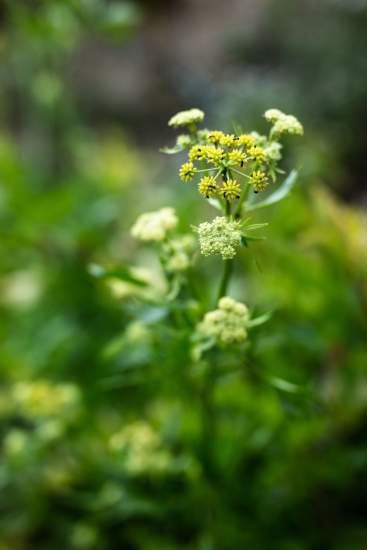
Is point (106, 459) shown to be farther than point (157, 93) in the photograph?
No

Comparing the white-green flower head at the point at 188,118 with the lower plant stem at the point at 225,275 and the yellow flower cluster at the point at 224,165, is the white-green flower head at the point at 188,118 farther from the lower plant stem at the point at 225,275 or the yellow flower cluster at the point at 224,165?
the lower plant stem at the point at 225,275

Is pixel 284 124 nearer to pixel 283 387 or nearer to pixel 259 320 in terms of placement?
pixel 259 320

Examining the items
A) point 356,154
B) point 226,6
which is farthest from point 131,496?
point 226,6

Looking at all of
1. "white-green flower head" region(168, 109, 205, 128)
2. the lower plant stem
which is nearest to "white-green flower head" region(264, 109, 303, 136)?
"white-green flower head" region(168, 109, 205, 128)

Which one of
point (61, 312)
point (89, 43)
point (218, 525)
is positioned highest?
point (89, 43)

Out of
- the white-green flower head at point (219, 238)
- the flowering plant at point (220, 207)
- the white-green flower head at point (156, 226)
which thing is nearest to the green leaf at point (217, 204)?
the flowering plant at point (220, 207)

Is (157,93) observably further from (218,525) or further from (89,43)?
(218,525)
